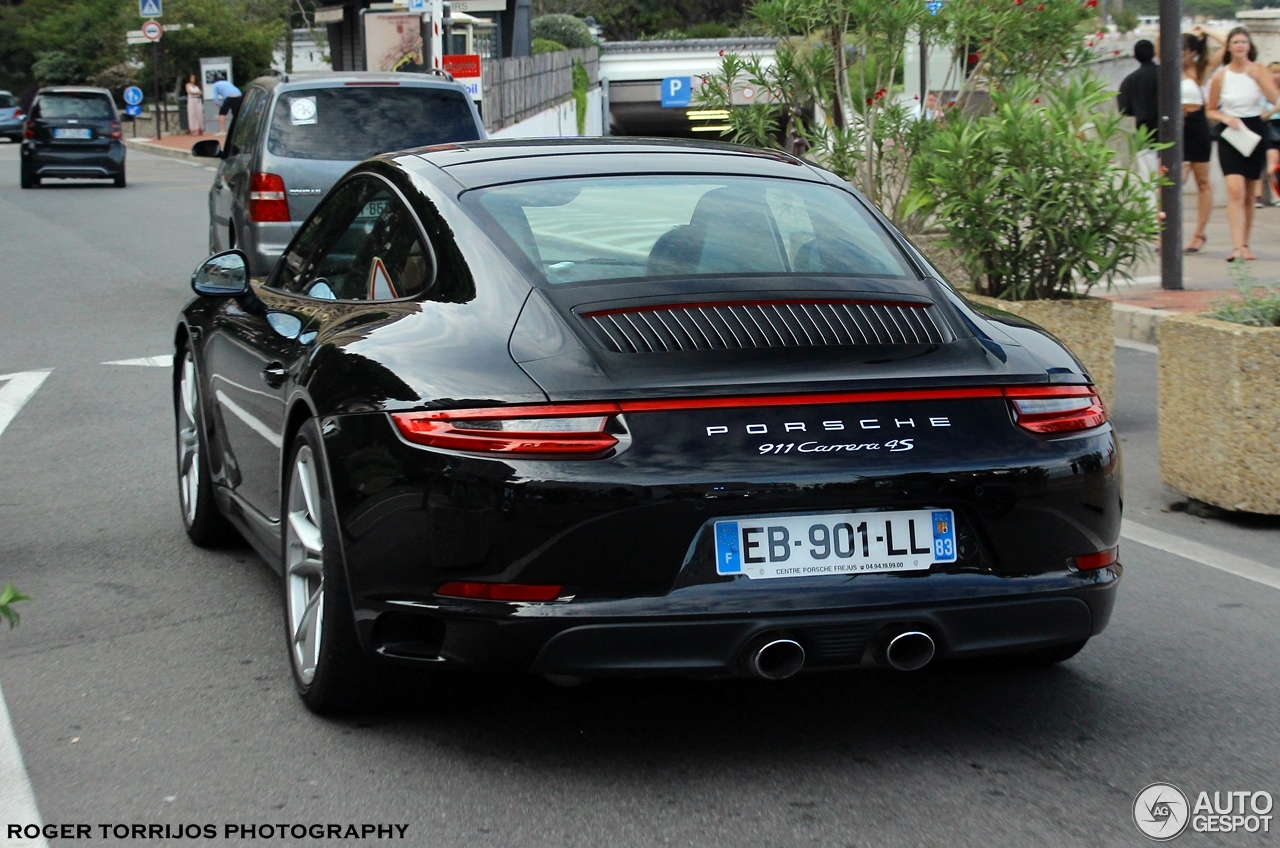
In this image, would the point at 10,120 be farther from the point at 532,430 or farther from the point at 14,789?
the point at 532,430

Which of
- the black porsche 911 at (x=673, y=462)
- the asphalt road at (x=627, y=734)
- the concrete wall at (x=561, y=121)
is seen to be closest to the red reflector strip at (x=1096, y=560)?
the black porsche 911 at (x=673, y=462)

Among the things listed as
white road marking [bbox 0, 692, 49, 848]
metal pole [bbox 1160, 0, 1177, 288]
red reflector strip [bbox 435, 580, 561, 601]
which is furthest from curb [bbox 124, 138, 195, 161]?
red reflector strip [bbox 435, 580, 561, 601]

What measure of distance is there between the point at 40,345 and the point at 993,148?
22.9 feet

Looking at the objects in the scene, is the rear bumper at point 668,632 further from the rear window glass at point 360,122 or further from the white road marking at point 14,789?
the rear window glass at point 360,122

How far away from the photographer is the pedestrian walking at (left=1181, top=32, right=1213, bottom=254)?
603 inches

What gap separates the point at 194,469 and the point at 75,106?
28.4 m

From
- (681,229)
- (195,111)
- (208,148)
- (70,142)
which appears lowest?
(681,229)

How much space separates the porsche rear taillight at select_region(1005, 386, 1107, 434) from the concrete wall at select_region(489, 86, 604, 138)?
53.9 feet

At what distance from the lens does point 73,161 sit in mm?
32094

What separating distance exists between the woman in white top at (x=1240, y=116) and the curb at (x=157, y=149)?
34486 mm

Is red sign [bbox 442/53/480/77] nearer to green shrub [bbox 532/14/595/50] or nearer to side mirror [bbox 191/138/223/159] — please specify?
side mirror [bbox 191/138/223/159]

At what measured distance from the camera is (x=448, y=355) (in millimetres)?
3916

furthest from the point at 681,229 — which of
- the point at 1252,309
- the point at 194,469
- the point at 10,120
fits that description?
the point at 10,120

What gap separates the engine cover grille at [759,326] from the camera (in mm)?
3893
